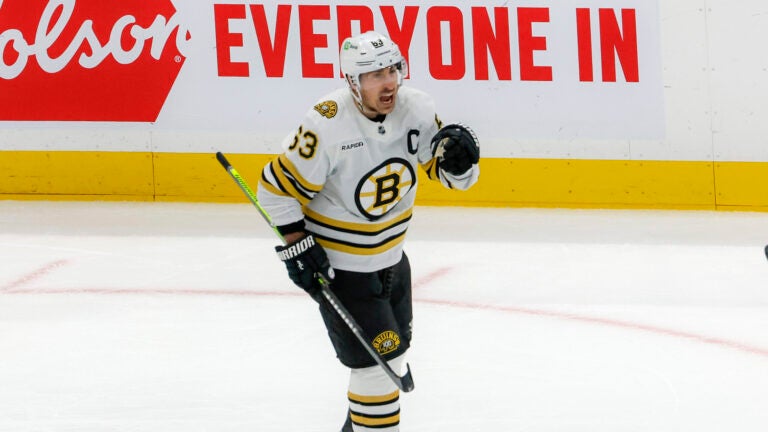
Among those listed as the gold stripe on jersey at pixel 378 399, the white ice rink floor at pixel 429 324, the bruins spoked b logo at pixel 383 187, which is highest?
the bruins spoked b logo at pixel 383 187

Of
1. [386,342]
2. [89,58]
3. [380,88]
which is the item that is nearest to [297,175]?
[380,88]

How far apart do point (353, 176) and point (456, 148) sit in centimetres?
25

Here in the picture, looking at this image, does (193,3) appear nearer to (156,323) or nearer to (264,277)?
(264,277)

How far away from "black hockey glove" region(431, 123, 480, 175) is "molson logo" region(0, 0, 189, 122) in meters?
3.75

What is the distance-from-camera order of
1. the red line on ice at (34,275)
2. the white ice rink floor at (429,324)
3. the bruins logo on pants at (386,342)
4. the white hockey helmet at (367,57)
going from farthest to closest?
the red line on ice at (34,275) < the white ice rink floor at (429,324) < the bruins logo on pants at (386,342) < the white hockey helmet at (367,57)

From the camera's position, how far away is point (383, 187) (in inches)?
121

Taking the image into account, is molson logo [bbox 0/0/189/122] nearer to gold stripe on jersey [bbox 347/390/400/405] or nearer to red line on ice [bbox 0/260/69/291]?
red line on ice [bbox 0/260/69/291]

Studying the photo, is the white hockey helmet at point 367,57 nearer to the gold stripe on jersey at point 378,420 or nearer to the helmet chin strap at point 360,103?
the helmet chin strap at point 360,103

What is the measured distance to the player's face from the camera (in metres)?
2.98

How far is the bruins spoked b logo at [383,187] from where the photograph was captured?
3.04 m

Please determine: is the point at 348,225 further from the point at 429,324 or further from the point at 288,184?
the point at 429,324

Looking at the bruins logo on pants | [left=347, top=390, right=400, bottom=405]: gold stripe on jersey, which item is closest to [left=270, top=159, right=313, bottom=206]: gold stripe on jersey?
the bruins logo on pants

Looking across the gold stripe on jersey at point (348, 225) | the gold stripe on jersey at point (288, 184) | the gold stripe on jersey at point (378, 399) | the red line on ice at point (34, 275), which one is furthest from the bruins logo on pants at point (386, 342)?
the red line on ice at point (34, 275)

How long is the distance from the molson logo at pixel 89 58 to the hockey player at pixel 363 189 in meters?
3.57
